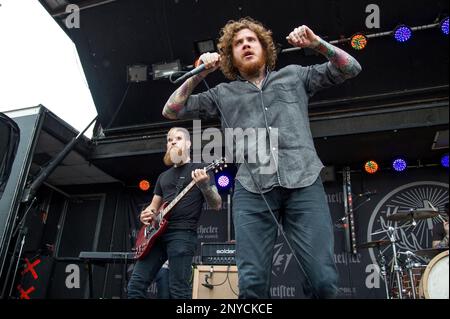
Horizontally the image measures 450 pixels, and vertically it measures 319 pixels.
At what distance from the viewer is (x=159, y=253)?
3.06m

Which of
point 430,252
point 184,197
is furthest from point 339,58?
point 430,252

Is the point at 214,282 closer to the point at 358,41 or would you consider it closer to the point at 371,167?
the point at 371,167

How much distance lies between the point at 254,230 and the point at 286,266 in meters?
4.51

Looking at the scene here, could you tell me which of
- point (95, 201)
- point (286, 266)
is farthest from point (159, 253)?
point (95, 201)

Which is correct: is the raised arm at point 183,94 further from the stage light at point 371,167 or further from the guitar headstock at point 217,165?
the stage light at point 371,167

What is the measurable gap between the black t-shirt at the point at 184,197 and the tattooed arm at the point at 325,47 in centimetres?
164

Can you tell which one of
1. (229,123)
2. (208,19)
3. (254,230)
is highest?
(208,19)

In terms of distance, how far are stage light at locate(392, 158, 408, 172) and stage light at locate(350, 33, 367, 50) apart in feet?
6.30

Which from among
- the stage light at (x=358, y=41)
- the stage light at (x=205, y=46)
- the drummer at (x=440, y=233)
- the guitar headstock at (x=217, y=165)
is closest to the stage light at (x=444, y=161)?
the drummer at (x=440, y=233)

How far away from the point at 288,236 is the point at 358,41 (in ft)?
13.2

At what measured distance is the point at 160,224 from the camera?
302 centimetres

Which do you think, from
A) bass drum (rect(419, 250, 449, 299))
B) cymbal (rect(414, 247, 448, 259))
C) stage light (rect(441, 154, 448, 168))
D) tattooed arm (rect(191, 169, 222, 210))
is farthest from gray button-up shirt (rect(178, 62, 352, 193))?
stage light (rect(441, 154, 448, 168))
